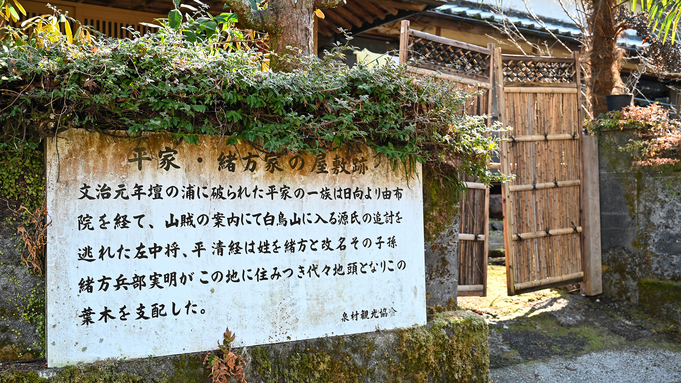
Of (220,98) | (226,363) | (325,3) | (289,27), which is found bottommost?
(226,363)

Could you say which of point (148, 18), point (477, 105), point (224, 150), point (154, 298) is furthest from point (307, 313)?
point (148, 18)

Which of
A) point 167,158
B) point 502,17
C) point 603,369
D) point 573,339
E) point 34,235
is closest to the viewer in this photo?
point 34,235

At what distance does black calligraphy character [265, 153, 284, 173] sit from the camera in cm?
344

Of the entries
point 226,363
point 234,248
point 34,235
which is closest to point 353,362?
point 226,363

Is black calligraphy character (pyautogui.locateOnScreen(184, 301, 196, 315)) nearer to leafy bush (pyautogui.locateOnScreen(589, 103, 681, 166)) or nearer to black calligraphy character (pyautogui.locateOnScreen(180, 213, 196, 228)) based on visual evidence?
black calligraphy character (pyautogui.locateOnScreen(180, 213, 196, 228))

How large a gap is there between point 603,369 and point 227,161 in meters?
4.26

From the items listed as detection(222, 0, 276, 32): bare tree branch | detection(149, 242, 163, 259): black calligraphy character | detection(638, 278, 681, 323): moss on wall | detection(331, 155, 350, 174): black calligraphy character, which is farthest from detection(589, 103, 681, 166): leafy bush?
detection(149, 242, 163, 259): black calligraphy character

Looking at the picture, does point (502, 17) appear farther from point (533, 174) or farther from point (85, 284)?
point (85, 284)

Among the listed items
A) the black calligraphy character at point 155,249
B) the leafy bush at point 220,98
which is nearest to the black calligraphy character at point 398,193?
the leafy bush at point 220,98

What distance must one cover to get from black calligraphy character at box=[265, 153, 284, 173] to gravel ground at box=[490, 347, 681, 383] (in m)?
2.91

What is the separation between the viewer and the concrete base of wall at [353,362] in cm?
308

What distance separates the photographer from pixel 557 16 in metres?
10.4

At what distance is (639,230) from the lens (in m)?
6.38

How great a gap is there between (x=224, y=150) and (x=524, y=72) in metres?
4.03
